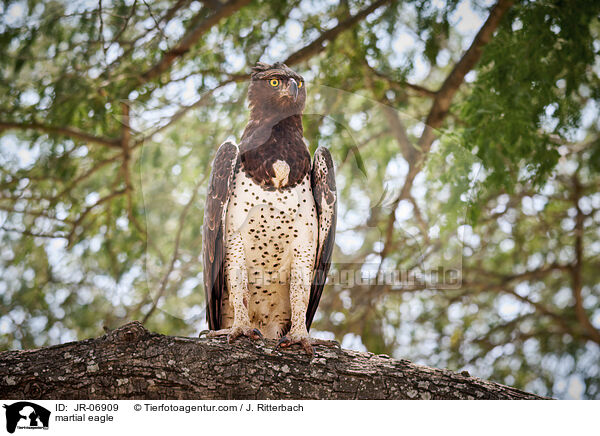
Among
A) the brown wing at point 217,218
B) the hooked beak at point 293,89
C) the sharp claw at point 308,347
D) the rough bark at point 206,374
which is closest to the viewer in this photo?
the rough bark at point 206,374

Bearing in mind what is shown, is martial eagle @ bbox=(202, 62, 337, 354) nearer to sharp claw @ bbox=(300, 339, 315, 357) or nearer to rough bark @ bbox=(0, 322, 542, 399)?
sharp claw @ bbox=(300, 339, 315, 357)

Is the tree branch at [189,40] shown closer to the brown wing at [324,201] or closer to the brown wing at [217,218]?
the brown wing at [217,218]

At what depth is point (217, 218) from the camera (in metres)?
3.04

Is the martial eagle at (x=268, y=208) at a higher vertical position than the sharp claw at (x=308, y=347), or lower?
higher

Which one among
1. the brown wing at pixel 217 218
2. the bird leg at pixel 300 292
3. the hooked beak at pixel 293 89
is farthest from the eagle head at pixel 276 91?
the bird leg at pixel 300 292

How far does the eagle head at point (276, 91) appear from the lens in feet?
9.65

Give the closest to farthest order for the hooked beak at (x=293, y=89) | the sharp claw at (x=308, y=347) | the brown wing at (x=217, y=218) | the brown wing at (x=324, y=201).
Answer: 1. the sharp claw at (x=308, y=347)
2. the hooked beak at (x=293, y=89)
3. the brown wing at (x=217, y=218)
4. the brown wing at (x=324, y=201)

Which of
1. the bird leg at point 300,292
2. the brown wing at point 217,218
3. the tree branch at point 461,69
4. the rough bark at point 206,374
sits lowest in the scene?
the rough bark at point 206,374

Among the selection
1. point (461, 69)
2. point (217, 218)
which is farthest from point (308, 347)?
point (461, 69)

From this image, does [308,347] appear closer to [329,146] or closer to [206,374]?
[206,374]

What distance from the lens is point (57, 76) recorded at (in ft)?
14.1
